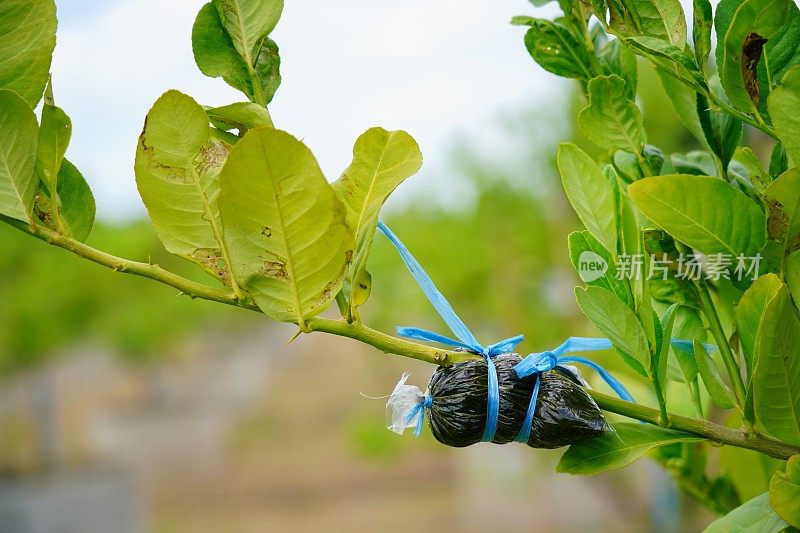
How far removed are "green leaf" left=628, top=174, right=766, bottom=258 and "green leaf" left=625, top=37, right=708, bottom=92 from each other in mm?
48

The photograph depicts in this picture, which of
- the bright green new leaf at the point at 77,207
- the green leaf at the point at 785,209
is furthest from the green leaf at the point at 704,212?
the bright green new leaf at the point at 77,207

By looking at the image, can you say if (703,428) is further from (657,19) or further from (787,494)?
(657,19)

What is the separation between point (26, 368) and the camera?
5223 millimetres

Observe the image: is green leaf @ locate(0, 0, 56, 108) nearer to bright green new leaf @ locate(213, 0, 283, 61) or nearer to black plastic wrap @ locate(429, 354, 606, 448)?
bright green new leaf @ locate(213, 0, 283, 61)

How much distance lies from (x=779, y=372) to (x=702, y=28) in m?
0.15

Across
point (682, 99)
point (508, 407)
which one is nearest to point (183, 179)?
point (508, 407)

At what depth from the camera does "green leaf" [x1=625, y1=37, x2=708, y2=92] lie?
33cm

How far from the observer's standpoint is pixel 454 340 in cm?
34

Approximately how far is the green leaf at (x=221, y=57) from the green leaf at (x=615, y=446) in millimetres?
209

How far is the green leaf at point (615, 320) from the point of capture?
32cm

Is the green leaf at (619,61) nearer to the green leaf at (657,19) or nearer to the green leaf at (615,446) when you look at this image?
the green leaf at (657,19)

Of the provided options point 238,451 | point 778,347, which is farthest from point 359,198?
point 238,451

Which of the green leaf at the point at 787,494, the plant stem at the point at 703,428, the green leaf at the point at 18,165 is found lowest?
the green leaf at the point at 787,494

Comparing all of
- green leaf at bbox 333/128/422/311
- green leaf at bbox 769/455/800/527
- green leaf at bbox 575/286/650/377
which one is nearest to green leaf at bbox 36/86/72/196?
green leaf at bbox 333/128/422/311
